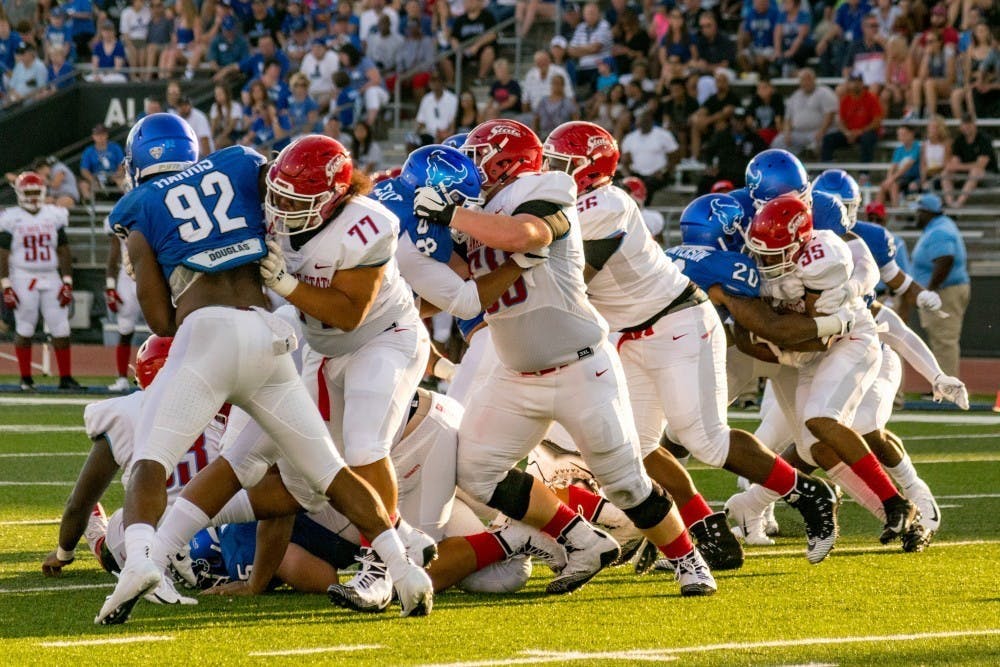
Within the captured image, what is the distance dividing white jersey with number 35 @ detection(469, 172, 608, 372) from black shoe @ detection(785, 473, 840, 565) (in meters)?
1.17

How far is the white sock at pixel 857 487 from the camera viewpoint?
6668mm

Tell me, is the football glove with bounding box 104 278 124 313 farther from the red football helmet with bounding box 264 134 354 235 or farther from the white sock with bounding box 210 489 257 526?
the red football helmet with bounding box 264 134 354 235

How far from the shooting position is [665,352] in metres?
6.23

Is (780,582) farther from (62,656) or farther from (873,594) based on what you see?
(62,656)

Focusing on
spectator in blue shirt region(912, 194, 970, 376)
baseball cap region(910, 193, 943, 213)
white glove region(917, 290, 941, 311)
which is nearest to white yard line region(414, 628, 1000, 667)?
white glove region(917, 290, 941, 311)

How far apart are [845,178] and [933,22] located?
364 inches

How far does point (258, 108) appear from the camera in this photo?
19016 mm

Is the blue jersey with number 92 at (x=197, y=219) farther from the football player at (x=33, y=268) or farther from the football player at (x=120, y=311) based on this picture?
the football player at (x=33, y=268)

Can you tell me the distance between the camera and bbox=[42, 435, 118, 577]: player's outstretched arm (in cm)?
572

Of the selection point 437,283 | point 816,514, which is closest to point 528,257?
point 437,283

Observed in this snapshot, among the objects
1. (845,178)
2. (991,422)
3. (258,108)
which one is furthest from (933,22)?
(845,178)

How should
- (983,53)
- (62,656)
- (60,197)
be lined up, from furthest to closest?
(60,197) < (983,53) < (62,656)

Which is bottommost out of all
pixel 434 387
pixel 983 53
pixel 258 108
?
pixel 434 387

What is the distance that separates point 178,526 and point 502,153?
1.63 meters
